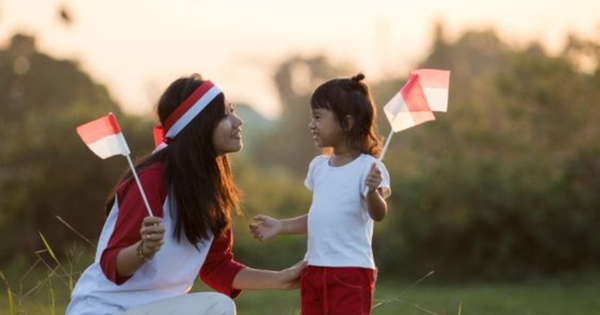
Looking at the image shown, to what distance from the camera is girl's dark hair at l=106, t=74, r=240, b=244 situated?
483 centimetres

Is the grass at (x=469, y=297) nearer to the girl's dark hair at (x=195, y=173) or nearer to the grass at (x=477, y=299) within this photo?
the grass at (x=477, y=299)

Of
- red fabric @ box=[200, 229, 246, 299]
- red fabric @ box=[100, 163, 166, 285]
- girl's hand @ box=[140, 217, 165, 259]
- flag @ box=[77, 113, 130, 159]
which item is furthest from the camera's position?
red fabric @ box=[200, 229, 246, 299]

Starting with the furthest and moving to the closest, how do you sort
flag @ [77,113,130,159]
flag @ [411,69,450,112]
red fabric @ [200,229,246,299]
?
red fabric @ [200,229,246,299] → flag @ [411,69,450,112] → flag @ [77,113,130,159]

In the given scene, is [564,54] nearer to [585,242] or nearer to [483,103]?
[483,103]

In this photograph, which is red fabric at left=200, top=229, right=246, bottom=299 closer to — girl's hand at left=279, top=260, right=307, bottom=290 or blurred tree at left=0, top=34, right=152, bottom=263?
girl's hand at left=279, top=260, right=307, bottom=290

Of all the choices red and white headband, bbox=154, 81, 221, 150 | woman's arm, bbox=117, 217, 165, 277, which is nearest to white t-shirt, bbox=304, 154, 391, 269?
red and white headband, bbox=154, 81, 221, 150

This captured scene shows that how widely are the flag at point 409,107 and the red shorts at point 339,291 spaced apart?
0.58 meters

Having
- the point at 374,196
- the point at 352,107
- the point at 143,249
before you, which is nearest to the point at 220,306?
the point at 143,249

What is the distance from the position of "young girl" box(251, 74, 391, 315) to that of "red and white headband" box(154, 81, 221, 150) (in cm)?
39

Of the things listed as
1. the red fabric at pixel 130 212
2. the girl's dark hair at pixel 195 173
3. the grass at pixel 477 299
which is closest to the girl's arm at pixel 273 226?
the girl's dark hair at pixel 195 173

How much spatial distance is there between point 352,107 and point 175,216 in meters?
0.76

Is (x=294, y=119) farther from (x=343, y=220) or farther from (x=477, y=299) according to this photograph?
(x=343, y=220)

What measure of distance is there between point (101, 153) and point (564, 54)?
1990 centimetres

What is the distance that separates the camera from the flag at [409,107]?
513 centimetres
